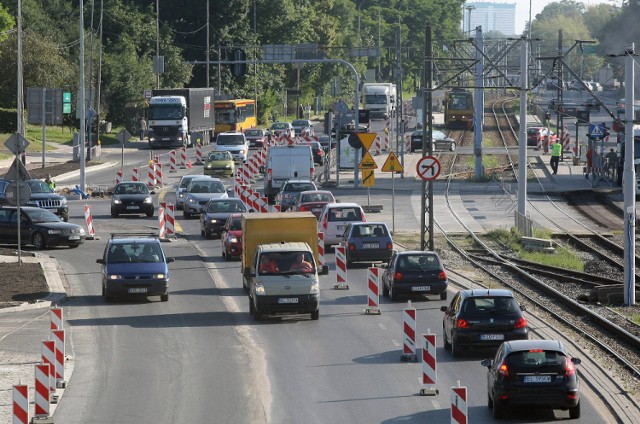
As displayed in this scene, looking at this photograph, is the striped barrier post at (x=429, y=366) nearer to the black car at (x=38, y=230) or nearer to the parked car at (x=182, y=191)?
the black car at (x=38, y=230)

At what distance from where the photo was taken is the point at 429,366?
20672 mm

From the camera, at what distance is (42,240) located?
43656 mm

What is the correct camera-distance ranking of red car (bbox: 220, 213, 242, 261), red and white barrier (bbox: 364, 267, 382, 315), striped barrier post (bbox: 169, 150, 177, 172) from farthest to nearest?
striped barrier post (bbox: 169, 150, 177, 172) → red car (bbox: 220, 213, 242, 261) → red and white barrier (bbox: 364, 267, 382, 315)

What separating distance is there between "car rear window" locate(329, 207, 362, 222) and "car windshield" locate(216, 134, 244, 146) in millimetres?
42157

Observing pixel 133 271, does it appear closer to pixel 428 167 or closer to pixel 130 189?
pixel 428 167

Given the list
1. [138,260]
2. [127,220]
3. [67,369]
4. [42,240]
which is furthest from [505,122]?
[67,369]

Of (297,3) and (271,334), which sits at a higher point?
(297,3)

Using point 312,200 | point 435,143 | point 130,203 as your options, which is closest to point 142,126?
point 435,143

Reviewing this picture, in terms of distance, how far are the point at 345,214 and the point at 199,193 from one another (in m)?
12.9

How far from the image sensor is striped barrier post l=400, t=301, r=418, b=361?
23.3 meters

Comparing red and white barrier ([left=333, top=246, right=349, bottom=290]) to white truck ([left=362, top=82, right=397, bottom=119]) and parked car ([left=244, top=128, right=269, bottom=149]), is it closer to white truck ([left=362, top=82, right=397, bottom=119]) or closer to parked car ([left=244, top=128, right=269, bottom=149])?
parked car ([left=244, top=128, right=269, bottom=149])

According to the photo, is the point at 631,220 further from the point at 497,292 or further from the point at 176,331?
the point at 176,331

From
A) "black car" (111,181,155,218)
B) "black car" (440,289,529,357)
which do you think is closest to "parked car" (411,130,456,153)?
"black car" (111,181,155,218)

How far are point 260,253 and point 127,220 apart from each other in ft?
80.9
